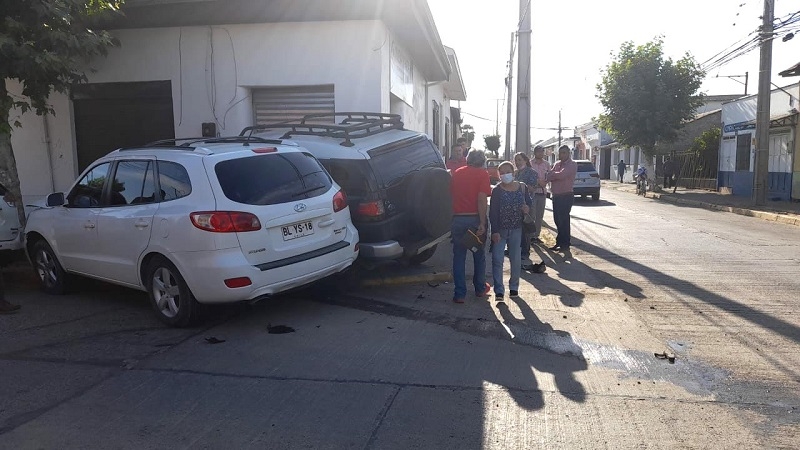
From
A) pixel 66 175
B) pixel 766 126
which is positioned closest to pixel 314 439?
pixel 66 175

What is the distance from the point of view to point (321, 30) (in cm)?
1047

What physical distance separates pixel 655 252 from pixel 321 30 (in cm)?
694

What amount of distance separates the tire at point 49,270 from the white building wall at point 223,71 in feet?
14.5

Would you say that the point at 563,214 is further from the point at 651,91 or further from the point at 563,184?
the point at 651,91

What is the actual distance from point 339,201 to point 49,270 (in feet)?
12.6

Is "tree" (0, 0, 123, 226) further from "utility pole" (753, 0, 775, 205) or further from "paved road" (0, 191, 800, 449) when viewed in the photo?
"utility pole" (753, 0, 775, 205)

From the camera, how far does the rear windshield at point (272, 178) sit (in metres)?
5.55

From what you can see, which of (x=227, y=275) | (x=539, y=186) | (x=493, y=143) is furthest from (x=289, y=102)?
(x=493, y=143)

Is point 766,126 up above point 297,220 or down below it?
above

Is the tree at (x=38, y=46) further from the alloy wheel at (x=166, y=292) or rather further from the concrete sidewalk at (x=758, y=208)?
the concrete sidewalk at (x=758, y=208)

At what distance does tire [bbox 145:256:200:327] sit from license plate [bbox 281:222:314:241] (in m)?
1.05

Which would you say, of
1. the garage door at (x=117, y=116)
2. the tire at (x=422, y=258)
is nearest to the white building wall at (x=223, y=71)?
the garage door at (x=117, y=116)

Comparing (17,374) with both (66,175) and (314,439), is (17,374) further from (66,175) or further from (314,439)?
(66,175)

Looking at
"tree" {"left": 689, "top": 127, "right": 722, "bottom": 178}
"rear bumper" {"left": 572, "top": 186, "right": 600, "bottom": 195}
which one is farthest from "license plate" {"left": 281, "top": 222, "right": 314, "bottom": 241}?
"tree" {"left": 689, "top": 127, "right": 722, "bottom": 178}
